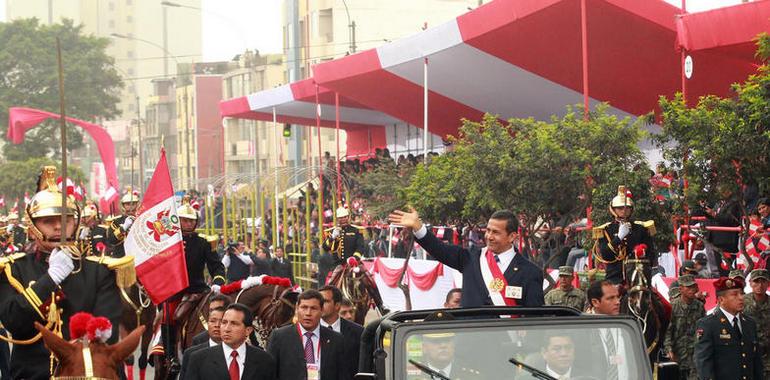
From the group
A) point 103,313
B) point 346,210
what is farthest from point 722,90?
point 103,313

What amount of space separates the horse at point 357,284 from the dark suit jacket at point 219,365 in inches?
523

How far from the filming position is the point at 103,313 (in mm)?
8969

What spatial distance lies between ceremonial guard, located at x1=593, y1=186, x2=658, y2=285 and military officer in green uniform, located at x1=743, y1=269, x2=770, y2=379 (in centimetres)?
200

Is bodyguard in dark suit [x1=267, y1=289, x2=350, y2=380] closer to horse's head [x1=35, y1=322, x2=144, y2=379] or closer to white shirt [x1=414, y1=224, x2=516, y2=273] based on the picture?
white shirt [x1=414, y1=224, x2=516, y2=273]

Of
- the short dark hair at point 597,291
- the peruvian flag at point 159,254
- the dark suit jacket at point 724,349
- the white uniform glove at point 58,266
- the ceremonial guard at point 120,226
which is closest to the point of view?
the white uniform glove at point 58,266

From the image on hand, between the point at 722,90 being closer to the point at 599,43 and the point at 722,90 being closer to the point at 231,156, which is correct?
the point at 599,43

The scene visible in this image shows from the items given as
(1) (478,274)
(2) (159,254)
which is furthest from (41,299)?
(2) (159,254)

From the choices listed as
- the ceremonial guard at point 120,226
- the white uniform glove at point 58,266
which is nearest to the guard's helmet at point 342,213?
the ceremonial guard at point 120,226

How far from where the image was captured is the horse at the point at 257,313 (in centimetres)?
1487

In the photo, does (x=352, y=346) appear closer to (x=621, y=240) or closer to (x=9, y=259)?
(x=9, y=259)

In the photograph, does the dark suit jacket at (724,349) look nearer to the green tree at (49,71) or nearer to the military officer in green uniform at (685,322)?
the military officer in green uniform at (685,322)

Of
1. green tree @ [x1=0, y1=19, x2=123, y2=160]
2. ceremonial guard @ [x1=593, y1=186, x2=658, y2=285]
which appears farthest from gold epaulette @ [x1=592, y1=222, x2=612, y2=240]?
green tree @ [x1=0, y1=19, x2=123, y2=160]

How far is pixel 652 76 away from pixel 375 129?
24399 millimetres

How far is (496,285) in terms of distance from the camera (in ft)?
33.3
